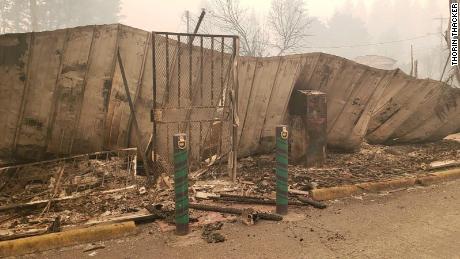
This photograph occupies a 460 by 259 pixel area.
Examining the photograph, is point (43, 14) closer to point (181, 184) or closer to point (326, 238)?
point (181, 184)

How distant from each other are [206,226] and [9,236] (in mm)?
2132

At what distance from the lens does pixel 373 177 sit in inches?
258

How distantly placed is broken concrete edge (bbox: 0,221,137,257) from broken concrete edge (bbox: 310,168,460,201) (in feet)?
9.23

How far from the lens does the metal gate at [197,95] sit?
241 inches

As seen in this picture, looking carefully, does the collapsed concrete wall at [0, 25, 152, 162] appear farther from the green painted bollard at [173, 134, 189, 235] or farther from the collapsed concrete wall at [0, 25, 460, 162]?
the green painted bollard at [173, 134, 189, 235]

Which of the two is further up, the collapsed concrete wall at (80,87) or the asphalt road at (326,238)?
the collapsed concrete wall at (80,87)

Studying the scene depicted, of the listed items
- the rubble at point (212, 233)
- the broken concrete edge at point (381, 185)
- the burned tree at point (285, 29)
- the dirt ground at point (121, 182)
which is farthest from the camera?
the burned tree at point (285, 29)

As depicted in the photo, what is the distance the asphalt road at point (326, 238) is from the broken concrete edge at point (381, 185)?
0.38 meters

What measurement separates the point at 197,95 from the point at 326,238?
3.51m

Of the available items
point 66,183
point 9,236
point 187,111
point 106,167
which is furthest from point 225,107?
point 9,236

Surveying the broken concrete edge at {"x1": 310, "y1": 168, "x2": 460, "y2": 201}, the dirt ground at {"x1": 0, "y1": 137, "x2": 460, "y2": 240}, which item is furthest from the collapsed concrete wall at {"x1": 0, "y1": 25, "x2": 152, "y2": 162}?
the broken concrete edge at {"x1": 310, "y1": 168, "x2": 460, "y2": 201}

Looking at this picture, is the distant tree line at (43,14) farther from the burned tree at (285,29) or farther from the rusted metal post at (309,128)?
the rusted metal post at (309,128)

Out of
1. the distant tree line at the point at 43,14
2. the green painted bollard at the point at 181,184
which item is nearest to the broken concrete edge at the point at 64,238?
the green painted bollard at the point at 181,184

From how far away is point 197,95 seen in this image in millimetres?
6586
